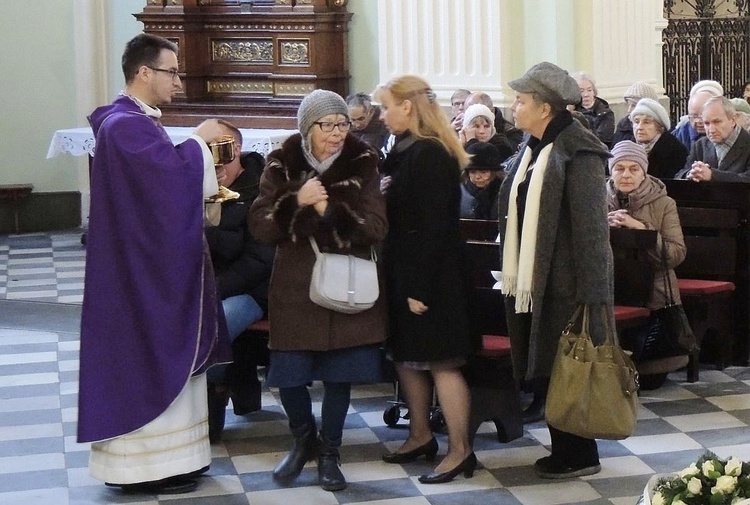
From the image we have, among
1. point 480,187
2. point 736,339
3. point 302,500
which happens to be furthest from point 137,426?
point 736,339

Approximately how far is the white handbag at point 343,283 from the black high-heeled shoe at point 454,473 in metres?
0.74

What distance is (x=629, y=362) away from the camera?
17.1ft

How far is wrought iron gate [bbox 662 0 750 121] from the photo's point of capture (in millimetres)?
13930

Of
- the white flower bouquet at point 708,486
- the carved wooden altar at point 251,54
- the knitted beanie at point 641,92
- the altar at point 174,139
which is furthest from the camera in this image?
the carved wooden altar at point 251,54

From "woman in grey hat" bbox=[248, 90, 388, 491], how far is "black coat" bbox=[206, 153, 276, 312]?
0.64m

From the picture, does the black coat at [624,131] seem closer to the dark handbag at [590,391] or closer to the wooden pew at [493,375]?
the wooden pew at [493,375]

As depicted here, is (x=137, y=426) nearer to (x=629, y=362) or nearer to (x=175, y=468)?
(x=175, y=468)

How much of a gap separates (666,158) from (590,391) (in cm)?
316

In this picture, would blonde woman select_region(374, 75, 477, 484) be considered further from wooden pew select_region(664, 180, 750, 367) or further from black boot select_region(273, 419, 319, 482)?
wooden pew select_region(664, 180, 750, 367)

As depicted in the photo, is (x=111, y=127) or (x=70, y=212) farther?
(x=70, y=212)

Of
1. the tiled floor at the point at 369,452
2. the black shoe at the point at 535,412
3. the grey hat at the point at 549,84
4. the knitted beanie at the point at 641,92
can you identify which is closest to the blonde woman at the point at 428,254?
the tiled floor at the point at 369,452

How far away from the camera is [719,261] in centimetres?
741

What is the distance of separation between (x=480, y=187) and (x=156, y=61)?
2.32 m

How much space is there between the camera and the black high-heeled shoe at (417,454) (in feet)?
18.9
